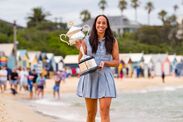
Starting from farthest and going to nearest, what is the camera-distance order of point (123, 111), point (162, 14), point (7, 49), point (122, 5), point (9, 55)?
point (122, 5) → point (162, 14) → point (7, 49) → point (9, 55) → point (123, 111)

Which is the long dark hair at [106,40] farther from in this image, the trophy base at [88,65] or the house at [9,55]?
the house at [9,55]

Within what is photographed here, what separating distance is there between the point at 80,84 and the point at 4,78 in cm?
2012

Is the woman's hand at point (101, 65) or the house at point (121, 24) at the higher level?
the house at point (121, 24)

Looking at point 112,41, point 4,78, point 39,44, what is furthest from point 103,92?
point 39,44

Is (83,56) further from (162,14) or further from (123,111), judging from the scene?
(162,14)

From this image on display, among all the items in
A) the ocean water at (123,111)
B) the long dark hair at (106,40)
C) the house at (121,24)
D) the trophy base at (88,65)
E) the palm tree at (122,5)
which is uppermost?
the palm tree at (122,5)

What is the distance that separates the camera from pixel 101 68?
18.5 ft

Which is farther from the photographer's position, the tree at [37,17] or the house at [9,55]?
the tree at [37,17]

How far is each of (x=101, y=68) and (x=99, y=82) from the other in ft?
0.57

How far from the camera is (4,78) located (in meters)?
25.5

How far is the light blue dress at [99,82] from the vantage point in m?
5.68

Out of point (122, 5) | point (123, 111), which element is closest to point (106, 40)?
point (123, 111)

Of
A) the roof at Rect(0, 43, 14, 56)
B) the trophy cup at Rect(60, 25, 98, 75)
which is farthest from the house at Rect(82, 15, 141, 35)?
the trophy cup at Rect(60, 25, 98, 75)

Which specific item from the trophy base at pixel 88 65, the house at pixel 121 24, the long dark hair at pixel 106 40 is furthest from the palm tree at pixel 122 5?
the trophy base at pixel 88 65
